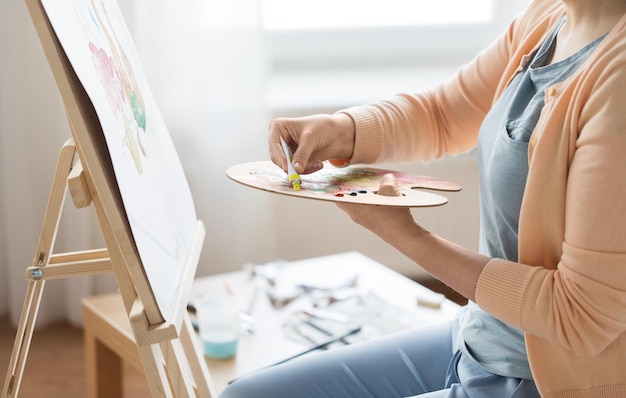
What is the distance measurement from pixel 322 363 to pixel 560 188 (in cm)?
46

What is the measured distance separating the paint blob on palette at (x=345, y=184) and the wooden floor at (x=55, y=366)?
1264 millimetres

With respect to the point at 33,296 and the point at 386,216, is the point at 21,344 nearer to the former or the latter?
the point at 33,296

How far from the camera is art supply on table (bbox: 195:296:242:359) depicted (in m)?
1.62

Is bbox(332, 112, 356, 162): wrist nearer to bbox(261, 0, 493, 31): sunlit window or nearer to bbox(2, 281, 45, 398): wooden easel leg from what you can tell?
bbox(2, 281, 45, 398): wooden easel leg

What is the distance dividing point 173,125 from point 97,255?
1410 mm

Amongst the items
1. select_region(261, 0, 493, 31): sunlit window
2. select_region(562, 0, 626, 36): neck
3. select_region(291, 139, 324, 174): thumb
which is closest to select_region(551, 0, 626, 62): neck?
select_region(562, 0, 626, 36): neck

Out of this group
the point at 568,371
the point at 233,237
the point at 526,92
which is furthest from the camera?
the point at 233,237

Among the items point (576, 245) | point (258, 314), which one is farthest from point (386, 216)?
point (258, 314)

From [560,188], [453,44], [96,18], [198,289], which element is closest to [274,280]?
[198,289]

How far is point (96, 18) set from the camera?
118cm

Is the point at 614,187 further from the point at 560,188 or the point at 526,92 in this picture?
the point at 526,92

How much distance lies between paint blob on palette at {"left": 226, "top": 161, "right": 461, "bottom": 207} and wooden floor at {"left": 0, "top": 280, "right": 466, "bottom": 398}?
1.26 m

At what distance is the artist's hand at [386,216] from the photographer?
110 centimetres

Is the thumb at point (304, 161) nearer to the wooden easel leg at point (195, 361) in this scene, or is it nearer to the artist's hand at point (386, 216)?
the artist's hand at point (386, 216)
